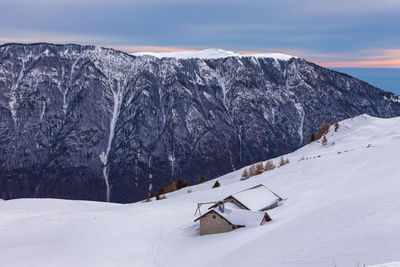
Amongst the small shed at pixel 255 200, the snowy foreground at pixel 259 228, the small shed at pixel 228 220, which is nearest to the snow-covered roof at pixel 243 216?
the small shed at pixel 228 220

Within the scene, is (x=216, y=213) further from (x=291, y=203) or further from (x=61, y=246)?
(x=61, y=246)

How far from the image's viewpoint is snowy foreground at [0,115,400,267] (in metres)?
25.0

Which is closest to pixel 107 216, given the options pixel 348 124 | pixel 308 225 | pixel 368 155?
pixel 308 225

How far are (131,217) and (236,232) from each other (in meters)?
24.4

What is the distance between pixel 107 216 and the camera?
2537 inches

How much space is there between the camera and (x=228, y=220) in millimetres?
45969

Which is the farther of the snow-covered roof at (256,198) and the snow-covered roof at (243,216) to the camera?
the snow-covered roof at (256,198)

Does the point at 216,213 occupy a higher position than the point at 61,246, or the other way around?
the point at 216,213

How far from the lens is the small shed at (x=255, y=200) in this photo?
5203 centimetres

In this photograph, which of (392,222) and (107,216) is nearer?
(392,222)

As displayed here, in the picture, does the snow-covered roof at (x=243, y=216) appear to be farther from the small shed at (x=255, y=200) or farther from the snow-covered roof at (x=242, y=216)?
the small shed at (x=255, y=200)

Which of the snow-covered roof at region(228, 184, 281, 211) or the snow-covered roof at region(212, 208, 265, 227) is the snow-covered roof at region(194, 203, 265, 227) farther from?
the snow-covered roof at region(228, 184, 281, 211)

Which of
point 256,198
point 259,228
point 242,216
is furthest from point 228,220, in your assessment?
point 256,198

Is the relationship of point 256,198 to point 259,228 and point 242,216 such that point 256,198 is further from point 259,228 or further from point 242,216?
point 259,228
